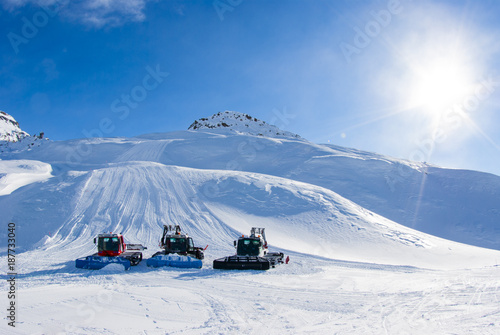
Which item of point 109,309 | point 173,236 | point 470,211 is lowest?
point 109,309

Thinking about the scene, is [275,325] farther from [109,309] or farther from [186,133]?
[186,133]

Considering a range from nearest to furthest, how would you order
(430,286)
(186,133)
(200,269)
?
(430,286)
(200,269)
(186,133)

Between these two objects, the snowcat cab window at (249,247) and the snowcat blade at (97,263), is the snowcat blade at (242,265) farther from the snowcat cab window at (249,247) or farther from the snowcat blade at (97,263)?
the snowcat blade at (97,263)

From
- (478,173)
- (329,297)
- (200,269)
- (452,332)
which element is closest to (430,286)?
(329,297)

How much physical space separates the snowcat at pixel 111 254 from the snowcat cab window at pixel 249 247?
4.49m

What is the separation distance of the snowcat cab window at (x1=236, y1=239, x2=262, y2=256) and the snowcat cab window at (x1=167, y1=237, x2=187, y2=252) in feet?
8.49

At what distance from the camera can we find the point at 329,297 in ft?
33.4

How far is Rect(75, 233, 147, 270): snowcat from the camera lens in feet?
46.9

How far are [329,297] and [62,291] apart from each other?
23.7ft

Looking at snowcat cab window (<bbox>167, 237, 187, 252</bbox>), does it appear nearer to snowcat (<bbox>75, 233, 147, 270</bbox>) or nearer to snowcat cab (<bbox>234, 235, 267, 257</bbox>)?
snowcat (<bbox>75, 233, 147, 270</bbox>)

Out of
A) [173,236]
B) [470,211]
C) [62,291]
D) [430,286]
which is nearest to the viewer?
[62,291]

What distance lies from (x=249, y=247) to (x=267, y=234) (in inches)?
214

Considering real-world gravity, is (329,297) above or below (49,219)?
below

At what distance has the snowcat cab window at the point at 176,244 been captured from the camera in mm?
17047
